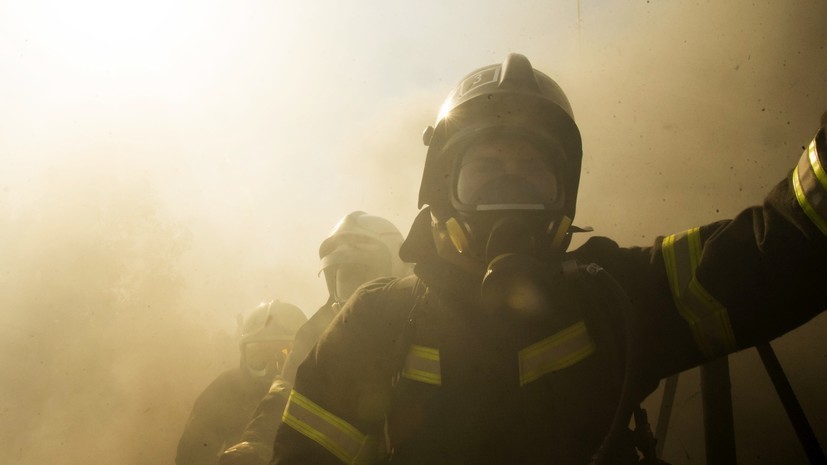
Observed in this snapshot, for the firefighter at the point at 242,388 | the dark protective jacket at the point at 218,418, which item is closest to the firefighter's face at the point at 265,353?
the firefighter at the point at 242,388

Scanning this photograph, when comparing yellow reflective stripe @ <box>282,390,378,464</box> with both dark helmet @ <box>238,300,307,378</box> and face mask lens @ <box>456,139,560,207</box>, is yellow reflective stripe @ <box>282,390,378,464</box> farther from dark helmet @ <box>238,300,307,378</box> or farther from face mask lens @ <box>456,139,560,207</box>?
dark helmet @ <box>238,300,307,378</box>

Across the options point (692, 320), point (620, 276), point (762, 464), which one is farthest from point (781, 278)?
point (762, 464)

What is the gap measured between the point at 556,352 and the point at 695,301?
20.5 inches

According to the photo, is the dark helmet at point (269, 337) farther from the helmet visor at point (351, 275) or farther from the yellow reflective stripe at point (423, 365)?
the yellow reflective stripe at point (423, 365)

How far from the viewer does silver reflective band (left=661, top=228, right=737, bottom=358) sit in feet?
5.45

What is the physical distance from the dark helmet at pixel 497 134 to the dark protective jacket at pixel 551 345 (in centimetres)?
24

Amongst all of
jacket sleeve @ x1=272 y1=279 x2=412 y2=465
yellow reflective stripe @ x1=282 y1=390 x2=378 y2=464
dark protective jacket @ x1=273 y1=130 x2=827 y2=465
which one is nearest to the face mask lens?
dark protective jacket @ x1=273 y1=130 x2=827 y2=465

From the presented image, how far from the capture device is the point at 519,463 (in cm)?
159

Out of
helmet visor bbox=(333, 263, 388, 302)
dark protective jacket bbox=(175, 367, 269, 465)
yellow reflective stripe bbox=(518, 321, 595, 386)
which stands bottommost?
dark protective jacket bbox=(175, 367, 269, 465)

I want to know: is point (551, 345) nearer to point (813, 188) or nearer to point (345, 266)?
point (813, 188)

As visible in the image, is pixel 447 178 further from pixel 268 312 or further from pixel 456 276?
pixel 268 312

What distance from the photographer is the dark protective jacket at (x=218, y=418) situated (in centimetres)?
580

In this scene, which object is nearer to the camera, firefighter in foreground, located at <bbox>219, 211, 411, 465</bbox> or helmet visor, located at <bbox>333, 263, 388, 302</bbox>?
firefighter in foreground, located at <bbox>219, 211, 411, 465</bbox>

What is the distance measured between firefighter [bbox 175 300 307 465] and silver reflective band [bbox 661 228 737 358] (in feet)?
17.5
